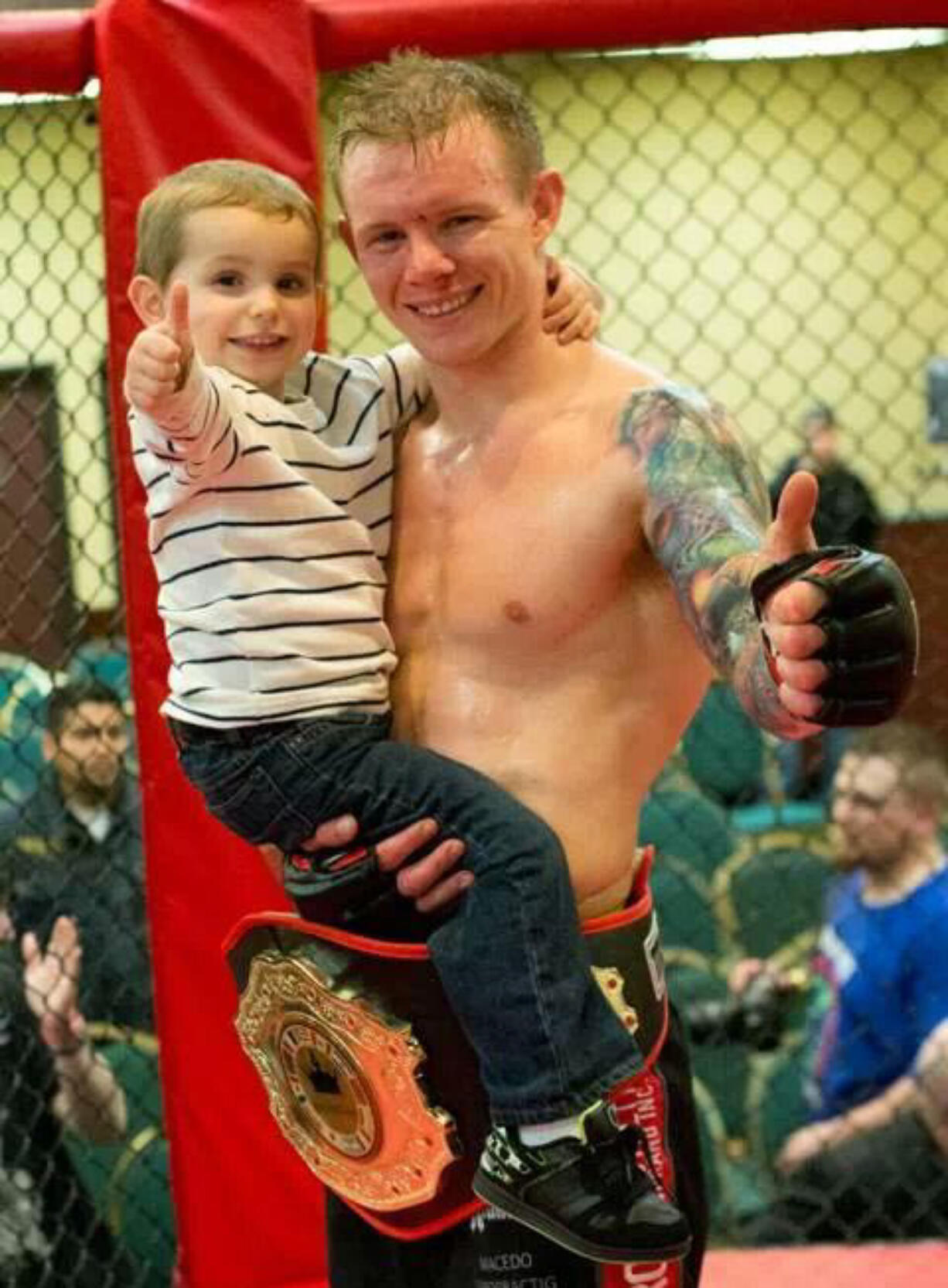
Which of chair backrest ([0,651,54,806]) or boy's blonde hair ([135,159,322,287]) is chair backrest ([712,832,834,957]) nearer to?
chair backrest ([0,651,54,806])

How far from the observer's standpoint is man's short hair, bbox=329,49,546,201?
57.5 inches

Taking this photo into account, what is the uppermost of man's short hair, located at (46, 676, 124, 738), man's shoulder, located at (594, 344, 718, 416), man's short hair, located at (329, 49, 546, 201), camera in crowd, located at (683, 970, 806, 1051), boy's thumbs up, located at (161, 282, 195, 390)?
man's short hair, located at (329, 49, 546, 201)

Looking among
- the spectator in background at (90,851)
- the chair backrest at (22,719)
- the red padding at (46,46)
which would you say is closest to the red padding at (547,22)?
the red padding at (46,46)

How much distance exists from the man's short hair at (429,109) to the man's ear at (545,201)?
1 cm

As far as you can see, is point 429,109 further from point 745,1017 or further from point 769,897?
point 769,897

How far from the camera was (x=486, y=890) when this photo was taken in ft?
4.75

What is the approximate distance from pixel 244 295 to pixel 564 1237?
0.72m

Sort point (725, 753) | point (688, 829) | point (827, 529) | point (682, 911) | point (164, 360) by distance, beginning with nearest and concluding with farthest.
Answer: point (164, 360)
point (682, 911)
point (688, 829)
point (725, 753)
point (827, 529)

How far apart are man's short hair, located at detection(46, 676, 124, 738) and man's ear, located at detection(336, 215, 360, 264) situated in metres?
1.46

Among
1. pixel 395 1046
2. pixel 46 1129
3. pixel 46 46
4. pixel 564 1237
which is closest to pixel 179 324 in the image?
pixel 395 1046

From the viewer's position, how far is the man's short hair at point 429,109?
1.46 m

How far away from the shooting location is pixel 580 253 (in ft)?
19.0

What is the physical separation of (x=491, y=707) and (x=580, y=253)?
441 cm

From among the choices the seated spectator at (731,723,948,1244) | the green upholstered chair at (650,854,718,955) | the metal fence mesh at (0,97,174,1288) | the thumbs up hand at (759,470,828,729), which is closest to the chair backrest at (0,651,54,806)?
the metal fence mesh at (0,97,174,1288)
